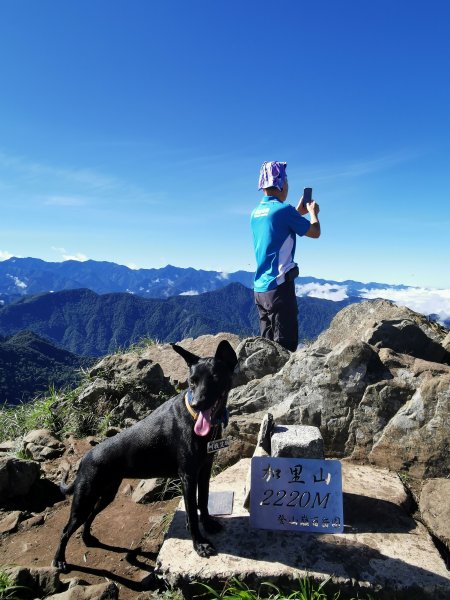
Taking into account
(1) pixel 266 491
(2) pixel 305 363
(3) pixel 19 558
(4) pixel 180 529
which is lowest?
(3) pixel 19 558

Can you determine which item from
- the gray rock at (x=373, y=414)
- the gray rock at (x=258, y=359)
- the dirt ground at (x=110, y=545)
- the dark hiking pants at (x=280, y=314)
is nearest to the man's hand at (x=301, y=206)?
the dark hiking pants at (x=280, y=314)

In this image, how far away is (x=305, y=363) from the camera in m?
6.69

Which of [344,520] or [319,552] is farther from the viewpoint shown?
[344,520]

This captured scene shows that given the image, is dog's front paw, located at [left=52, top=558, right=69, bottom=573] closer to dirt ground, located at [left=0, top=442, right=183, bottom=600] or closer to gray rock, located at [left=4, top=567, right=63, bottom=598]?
dirt ground, located at [left=0, top=442, right=183, bottom=600]

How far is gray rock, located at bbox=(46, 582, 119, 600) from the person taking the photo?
3.69 meters

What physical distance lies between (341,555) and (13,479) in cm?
465

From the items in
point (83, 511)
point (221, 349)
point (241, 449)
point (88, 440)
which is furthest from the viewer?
point (88, 440)

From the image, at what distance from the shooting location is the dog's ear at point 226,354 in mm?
3906

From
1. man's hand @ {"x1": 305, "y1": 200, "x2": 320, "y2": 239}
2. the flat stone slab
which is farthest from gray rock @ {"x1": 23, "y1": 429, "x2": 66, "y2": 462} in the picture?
man's hand @ {"x1": 305, "y1": 200, "x2": 320, "y2": 239}

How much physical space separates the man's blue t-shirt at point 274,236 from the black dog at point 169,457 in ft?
11.6

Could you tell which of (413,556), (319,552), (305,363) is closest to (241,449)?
(305,363)

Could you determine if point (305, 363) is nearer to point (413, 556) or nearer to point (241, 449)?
point (241, 449)

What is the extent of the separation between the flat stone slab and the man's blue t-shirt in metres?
3.76

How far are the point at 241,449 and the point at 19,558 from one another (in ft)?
10.1
